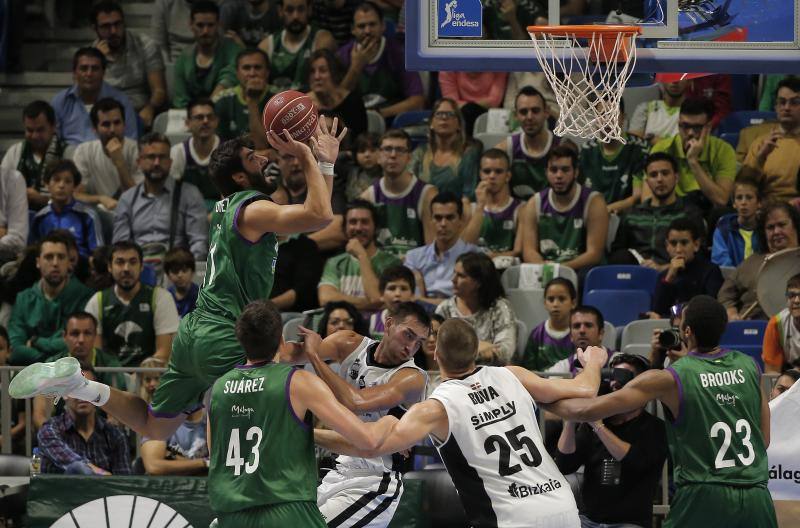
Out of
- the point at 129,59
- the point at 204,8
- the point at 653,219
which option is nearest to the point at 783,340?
the point at 653,219

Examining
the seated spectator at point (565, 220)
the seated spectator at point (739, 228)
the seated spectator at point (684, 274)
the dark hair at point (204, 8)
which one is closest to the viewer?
the seated spectator at point (684, 274)

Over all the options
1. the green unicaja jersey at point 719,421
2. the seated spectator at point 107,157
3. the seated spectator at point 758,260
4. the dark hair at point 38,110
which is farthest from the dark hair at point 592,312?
the dark hair at point 38,110

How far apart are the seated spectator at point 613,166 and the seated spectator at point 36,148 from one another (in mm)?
5169

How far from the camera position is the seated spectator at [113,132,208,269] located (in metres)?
12.6

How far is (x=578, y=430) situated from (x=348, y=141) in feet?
17.2

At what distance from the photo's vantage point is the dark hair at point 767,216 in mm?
10906

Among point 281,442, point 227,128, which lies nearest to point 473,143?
point 227,128

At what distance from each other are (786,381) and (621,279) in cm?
271

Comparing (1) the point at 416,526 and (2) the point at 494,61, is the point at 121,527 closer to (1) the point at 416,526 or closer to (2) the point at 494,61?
(1) the point at 416,526

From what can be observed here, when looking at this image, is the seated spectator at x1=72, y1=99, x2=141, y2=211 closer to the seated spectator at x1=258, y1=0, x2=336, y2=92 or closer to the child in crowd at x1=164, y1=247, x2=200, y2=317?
the seated spectator at x1=258, y1=0, x2=336, y2=92

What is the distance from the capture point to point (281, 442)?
6.78 metres

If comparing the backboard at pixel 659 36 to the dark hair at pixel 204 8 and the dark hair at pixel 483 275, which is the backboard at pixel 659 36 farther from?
the dark hair at pixel 204 8

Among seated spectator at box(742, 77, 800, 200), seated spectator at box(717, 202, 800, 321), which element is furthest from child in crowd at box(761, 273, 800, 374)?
seated spectator at box(742, 77, 800, 200)

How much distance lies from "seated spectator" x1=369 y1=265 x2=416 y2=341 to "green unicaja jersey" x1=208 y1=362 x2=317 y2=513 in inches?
156
